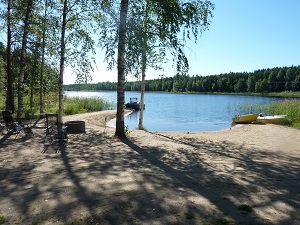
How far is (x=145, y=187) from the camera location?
474cm

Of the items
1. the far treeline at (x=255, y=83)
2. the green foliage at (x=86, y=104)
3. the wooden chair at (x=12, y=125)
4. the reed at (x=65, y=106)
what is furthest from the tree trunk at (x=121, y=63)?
the far treeline at (x=255, y=83)

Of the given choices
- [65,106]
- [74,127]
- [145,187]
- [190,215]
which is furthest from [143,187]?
[65,106]

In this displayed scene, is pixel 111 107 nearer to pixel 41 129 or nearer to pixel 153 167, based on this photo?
pixel 41 129

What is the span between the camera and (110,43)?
9938 mm

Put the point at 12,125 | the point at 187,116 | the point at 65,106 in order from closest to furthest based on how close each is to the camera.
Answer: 1. the point at 12,125
2. the point at 65,106
3. the point at 187,116

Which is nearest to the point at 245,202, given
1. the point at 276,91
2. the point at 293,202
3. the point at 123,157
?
the point at 293,202

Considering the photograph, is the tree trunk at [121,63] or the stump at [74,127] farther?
the stump at [74,127]

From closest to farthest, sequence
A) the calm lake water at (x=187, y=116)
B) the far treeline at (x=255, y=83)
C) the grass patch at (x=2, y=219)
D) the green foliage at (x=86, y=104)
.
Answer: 1. the grass patch at (x=2, y=219)
2. the calm lake water at (x=187, y=116)
3. the green foliage at (x=86, y=104)
4. the far treeline at (x=255, y=83)

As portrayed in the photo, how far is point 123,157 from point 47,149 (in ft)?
9.01

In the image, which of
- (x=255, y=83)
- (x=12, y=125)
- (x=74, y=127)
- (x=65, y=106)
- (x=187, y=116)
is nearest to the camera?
(x=12, y=125)

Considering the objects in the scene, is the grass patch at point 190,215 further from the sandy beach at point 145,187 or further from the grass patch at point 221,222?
the grass patch at point 221,222

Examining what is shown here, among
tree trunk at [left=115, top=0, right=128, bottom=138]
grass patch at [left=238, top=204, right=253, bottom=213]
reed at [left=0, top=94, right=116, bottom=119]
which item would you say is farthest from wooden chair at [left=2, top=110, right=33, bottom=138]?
grass patch at [left=238, top=204, right=253, bottom=213]

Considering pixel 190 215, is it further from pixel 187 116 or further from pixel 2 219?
pixel 187 116

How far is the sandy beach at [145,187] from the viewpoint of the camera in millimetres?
3662
